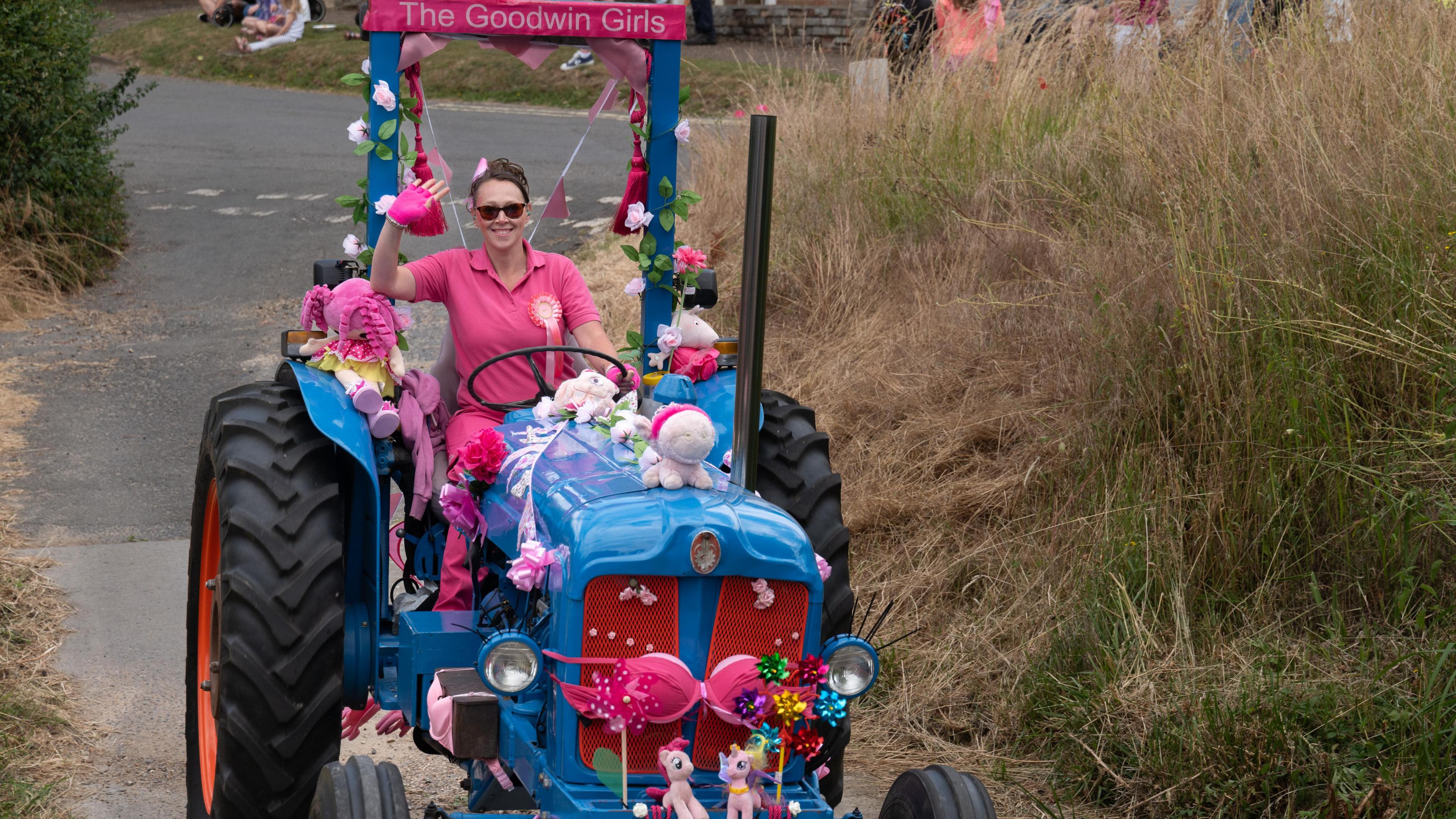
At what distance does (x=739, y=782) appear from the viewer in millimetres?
2791

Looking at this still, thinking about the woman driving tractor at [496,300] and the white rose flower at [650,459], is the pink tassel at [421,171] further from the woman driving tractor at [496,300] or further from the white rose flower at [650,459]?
the white rose flower at [650,459]

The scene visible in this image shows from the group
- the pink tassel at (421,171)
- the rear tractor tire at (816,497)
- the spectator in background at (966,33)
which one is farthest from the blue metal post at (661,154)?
the spectator in background at (966,33)

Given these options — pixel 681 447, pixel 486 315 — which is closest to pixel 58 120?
pixel 486 315

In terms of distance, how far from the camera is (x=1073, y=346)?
5207 mm

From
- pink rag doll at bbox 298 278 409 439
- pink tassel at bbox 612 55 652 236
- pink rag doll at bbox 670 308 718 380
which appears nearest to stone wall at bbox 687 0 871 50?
pink tassel at bbox 612 55 652 236

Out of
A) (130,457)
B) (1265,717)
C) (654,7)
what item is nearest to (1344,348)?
(1265,717)

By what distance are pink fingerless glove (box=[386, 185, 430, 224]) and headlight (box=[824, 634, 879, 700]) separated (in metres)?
1.60

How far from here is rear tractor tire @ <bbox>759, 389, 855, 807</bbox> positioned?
3.72m

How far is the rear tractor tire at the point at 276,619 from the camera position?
331cm

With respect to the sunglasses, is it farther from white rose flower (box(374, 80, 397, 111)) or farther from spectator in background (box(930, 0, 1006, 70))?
spectator in background (box(930, 0, 1006, 70))

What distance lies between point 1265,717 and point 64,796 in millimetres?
3304

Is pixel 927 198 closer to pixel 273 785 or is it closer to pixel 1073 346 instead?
pixel 1073 346

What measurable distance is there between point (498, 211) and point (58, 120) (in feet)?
23.9

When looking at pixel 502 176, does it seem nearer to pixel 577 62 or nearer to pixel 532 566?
pixel 532 566
